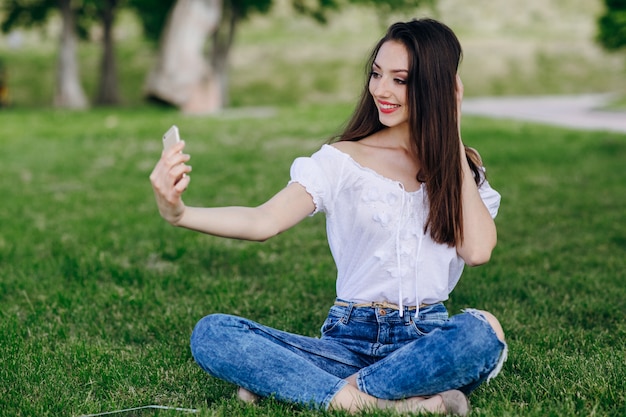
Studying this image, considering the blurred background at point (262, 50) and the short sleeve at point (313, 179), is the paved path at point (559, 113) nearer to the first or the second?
the blurred background at point (262, 50)

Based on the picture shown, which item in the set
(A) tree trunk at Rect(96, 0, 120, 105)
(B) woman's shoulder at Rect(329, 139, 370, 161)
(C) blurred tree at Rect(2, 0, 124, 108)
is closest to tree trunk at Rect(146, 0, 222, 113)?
(C) blurred tree at Rect(2, 0, 124, 108)

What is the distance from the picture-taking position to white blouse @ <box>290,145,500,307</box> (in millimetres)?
3564

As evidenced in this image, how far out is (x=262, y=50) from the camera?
44.7 metres

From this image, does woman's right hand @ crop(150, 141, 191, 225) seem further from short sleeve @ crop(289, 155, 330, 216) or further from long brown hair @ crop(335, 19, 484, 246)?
long brown hair @ crop(335, 19, 484, 246)

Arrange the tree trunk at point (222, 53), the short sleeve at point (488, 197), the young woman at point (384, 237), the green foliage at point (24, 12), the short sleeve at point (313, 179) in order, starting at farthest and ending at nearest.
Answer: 1. the green foliage at point (24, 12)
2. the tree trunk at point (222, 53)
3. the short sleeve at point (488, 197)
4. the short sleeve at point (313, 179)
5. the young woman at point (384, 237)

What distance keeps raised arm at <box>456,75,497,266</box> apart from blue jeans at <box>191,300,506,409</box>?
0.28 meters

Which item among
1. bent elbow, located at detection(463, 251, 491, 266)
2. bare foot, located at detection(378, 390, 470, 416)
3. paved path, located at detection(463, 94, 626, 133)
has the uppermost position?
bent elbow, located at detection(463, 251, 491, 266)

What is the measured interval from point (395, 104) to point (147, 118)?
15.8m

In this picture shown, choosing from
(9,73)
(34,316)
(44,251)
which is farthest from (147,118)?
(9,73)

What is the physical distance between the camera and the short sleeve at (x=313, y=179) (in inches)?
138

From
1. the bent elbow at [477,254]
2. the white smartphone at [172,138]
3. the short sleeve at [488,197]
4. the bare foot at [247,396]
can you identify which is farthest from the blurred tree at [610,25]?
the white smartphone at [172,138]

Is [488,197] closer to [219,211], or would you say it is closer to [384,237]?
[384,237]

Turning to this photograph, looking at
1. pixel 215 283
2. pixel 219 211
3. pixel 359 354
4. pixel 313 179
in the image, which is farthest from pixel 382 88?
pixel 215 283

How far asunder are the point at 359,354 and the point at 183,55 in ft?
54.7
